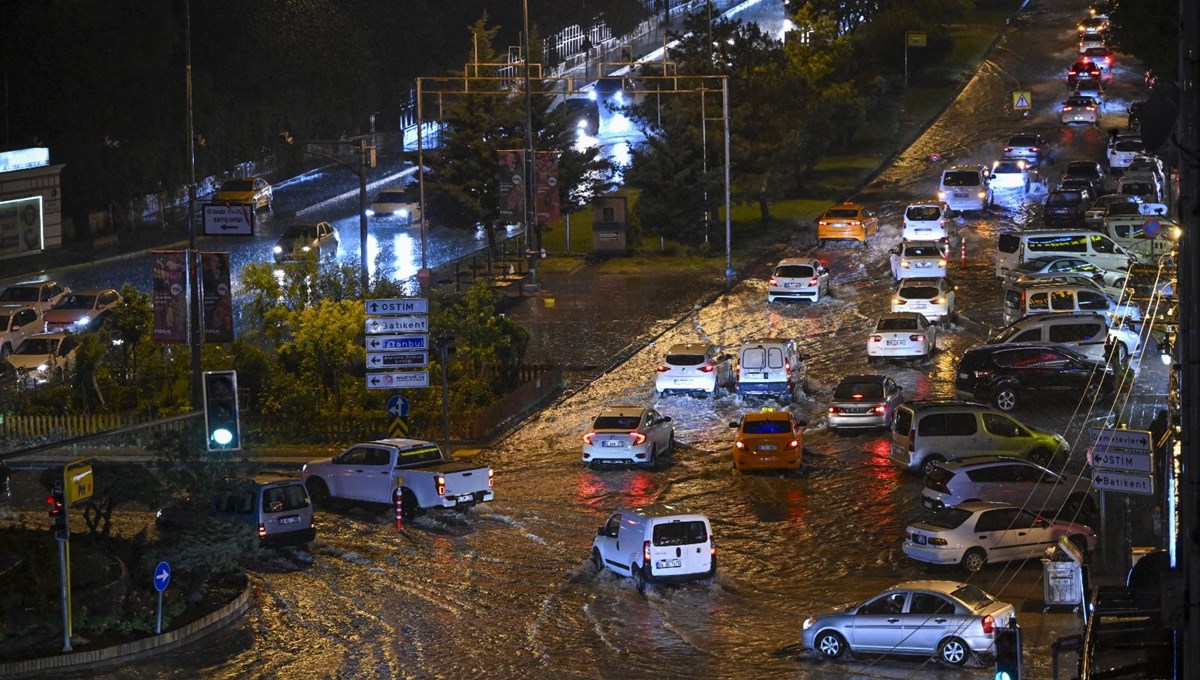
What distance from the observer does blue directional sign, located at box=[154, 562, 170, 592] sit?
25234 mm

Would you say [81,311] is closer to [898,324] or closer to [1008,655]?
[898,324]

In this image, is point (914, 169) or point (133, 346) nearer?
point (133, 346)

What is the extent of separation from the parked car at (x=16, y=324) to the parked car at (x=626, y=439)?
19.9 m

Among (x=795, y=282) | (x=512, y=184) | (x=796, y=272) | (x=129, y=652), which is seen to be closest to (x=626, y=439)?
(x=129, y=652)

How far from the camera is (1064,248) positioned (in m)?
50.1

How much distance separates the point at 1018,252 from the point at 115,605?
112 feet

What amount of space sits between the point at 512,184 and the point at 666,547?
27639 millimetres

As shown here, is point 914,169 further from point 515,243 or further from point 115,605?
point 115,605

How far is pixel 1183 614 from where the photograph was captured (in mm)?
13773

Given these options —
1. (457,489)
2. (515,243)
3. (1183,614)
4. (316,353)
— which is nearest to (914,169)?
(515,243)

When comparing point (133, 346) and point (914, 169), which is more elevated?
point (914, 169)

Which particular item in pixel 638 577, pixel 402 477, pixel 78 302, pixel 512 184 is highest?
pixel 512 184

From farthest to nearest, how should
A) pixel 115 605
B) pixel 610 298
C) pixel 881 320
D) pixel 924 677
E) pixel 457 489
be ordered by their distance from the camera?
pixel 610 298
pixel 881 320
pixel 457 489
pixel 115 605
pixel 924 677

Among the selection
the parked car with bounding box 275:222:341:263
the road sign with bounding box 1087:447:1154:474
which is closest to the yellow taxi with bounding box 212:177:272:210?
the parked car with bounding box 275:222:341:263
